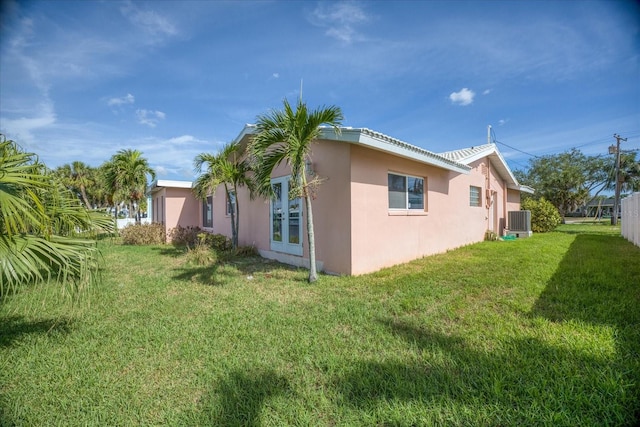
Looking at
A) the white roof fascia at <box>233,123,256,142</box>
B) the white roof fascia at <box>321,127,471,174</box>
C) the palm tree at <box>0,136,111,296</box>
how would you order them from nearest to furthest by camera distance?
the palm tree at <box>0,136,111,296</box> → the white roof fascia at <box>321,127,471,174</box> → the white roof fascia at <box>233,123,256,142</box>

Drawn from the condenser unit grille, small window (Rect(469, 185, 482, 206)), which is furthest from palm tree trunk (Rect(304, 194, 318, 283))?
the condenser unit grille

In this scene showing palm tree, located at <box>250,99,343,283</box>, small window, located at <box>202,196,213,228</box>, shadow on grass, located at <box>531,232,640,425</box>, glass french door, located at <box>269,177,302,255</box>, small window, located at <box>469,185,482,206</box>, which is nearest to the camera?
shadow on grass, located at <box>531,232,640,425</box>

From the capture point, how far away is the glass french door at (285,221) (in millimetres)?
8445

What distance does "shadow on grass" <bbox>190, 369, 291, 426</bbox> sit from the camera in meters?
2.40

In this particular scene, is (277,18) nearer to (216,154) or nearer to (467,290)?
(216,154)

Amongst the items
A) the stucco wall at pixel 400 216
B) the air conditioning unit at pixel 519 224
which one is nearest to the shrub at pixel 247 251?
the stucco wall at pixel 400 216

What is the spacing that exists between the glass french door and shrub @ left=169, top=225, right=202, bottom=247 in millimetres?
6678

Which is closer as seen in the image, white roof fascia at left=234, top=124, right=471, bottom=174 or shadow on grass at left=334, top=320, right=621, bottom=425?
shadow on grass at left=334, top=320, right=621, bottom=425

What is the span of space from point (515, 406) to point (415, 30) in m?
7.14

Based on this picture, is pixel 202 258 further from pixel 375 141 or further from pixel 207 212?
pixel 207 212

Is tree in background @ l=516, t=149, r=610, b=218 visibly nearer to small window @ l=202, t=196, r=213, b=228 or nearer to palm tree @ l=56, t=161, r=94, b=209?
small window @ l=202, t=196, r=213, b=228

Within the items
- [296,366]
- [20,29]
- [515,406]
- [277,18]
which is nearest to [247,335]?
[296,366]

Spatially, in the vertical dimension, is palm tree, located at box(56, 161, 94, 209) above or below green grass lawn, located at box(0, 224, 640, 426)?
above

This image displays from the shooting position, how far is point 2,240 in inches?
111
